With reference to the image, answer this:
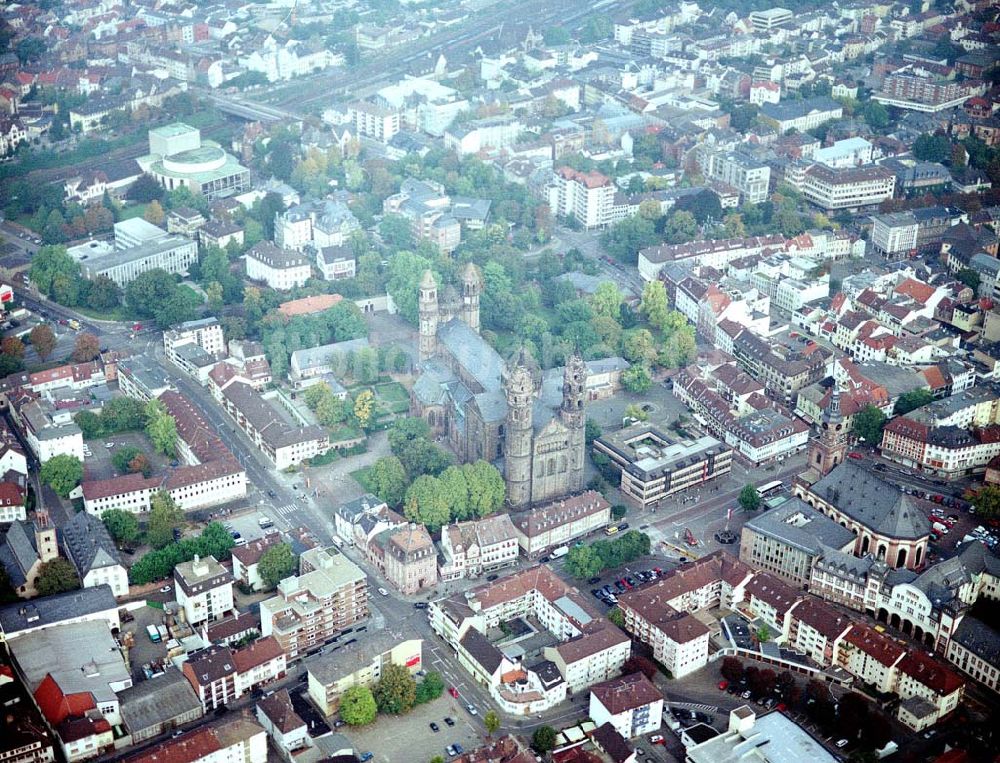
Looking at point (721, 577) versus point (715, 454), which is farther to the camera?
point (715, 454)

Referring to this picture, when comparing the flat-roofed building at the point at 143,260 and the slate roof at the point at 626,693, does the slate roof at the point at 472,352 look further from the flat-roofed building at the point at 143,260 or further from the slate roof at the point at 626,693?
the flat-roofed building at the point at 143,260

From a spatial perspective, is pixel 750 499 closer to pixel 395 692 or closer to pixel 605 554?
pixel 605 554

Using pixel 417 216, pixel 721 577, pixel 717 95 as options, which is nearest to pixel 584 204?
pixel 417 216

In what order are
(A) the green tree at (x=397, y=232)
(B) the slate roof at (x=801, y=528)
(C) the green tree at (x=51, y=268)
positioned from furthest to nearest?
(A) the green tree at (x=397, y=232) → (C) the green tree at (x=51, y=268) → (B) the slate roof at (x=801, y=528)

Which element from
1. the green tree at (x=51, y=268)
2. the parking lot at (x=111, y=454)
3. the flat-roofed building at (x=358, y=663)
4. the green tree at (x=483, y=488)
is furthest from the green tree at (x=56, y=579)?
the green tree at (x=51, y=268)

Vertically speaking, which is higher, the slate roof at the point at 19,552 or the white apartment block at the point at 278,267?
the white apartment block at the point at 278,267

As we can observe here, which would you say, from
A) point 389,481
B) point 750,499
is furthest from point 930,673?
point 389,481

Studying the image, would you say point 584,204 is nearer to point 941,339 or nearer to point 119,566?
point 941,339

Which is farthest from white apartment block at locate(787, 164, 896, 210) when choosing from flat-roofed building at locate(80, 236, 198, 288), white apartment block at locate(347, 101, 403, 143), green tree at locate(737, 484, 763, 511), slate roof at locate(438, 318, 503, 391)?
flat-roofed building at locate(80, 236, 198, 288)
